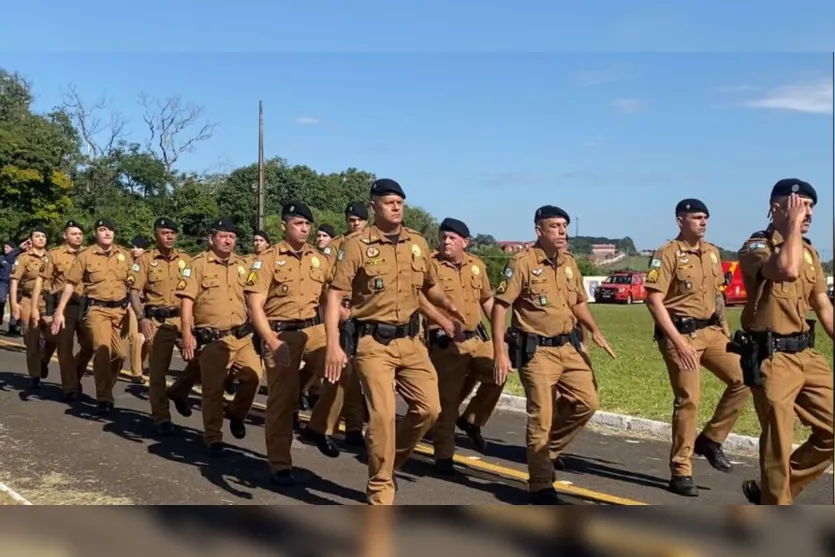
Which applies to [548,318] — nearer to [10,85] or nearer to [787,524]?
[787,524]

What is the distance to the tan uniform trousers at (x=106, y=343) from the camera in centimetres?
898

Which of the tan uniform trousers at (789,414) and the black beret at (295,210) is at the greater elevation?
the black beret at (295,210)

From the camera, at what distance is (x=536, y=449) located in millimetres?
5840

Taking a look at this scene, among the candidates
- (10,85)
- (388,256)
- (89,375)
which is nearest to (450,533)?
(388,256)

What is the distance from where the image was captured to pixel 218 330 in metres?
7.55

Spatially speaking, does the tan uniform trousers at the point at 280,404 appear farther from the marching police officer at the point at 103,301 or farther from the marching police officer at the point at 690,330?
the marching police officer at the point at 103,301

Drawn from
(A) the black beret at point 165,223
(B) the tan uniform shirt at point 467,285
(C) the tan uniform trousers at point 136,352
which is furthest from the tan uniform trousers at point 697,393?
(C) the tan uniform trousers at point 136,352

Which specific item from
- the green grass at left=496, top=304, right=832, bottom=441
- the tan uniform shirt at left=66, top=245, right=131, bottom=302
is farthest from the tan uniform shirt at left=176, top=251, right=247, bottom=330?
the green grass at left=496, top=304, right=832, bottom=441

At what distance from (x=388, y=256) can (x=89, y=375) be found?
7.95 metres

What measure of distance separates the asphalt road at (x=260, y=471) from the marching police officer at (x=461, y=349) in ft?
0.95

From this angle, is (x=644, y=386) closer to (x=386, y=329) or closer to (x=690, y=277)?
(x=690, y=277)

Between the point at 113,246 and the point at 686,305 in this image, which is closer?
the point at 686,305

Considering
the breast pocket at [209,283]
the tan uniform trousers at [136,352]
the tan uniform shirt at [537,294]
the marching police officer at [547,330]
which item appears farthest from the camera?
the tan uniform trousers at [136,352]

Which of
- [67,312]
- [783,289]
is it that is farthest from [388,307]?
[67,312]
